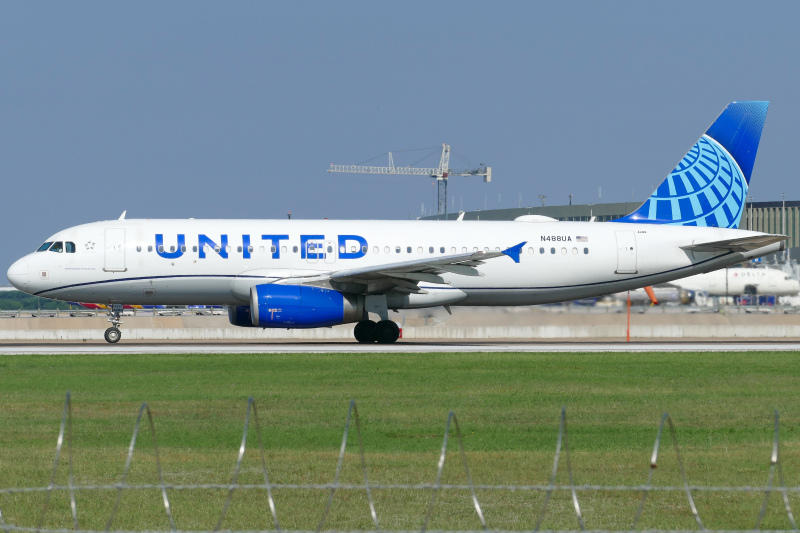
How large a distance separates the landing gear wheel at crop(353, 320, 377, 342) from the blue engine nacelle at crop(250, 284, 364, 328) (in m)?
2.09

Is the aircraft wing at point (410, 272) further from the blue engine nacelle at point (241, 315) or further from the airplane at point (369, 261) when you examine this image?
the blue engine nacelle at point (241, 315)

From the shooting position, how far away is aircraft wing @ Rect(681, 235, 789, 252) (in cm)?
3281

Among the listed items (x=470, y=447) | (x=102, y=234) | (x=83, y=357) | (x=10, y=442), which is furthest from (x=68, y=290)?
(x=470, y=447)

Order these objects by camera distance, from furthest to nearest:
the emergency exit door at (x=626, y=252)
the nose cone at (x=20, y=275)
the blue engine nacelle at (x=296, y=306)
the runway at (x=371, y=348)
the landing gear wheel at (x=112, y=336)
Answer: the emergency exit door at (x=626, y=252)
the landing gear wheel at (x=112, y=336)
the nose cone at (x=20, y=275)
the blue engine nacelle at (x=296, y=306)
the runway at (x=371, y=348)

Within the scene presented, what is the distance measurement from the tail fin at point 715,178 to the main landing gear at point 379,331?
921 cm

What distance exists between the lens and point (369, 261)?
31.7 m

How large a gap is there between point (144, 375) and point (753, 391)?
11618mm

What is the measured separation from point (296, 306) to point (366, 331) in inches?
148

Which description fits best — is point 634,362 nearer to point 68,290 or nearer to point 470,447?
point 470,447

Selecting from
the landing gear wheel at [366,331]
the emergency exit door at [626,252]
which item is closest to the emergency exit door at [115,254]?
the landing gear wheel at [366,331]

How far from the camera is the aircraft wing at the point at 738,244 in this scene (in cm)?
3281

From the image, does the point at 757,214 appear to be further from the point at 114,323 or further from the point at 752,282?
the point at 114,323

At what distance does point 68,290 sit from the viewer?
101 feet

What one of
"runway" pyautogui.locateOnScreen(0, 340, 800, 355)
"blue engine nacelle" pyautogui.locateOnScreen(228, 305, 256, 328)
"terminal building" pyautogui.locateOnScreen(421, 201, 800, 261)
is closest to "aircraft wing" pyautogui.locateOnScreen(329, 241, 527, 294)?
"runway" pyautogui.locateOnScreen(0, 340, 800, 355)
